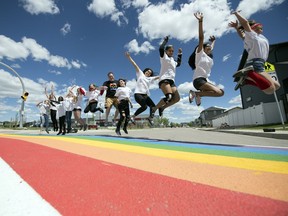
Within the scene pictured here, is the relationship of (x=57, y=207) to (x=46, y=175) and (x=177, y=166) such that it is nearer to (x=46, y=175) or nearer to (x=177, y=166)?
(x=46, y=175)

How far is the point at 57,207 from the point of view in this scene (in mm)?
1111

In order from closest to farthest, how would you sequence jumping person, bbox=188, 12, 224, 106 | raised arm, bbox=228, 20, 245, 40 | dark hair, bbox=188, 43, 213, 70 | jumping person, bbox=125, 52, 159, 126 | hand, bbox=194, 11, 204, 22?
raised arm, bbox=228, 20, 245, 40, hand, bbox=194, 11, 204, 22, jumping person, bbox=188, 12, 224, 106, dark hair, bbox=188, 43, 213, 70, jumping person, bbox=125, 52, 159, 126

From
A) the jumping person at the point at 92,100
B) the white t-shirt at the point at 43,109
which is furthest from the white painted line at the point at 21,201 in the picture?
the white t-shirt at the point at 43,109

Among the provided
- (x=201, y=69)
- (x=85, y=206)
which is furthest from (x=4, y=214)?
(x=201, y=69)

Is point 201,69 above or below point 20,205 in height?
above

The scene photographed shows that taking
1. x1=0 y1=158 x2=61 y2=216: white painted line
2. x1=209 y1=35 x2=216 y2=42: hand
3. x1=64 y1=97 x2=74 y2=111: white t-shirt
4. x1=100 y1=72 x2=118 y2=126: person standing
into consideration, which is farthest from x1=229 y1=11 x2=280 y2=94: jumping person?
x1=64 y1=97 x2=74 y2=111: white t-shirt

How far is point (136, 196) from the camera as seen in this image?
1.26m

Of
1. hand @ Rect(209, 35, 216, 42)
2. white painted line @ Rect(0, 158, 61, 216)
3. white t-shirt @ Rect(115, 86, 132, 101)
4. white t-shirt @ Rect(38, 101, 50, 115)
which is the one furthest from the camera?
white t-shirt @ Rect(38, 101, 50, 115)

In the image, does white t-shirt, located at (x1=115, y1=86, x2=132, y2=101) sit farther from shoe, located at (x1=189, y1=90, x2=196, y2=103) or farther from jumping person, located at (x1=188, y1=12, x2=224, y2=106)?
jumping person, located at (x1=188, y1=12, x2=224, y2=106)

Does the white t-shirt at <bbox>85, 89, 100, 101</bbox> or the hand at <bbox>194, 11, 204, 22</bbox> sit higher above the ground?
the hand at <bbox>194, 11, 204, 22</bbox>

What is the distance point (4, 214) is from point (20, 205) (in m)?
0.11

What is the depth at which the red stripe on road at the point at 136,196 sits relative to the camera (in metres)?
1.06

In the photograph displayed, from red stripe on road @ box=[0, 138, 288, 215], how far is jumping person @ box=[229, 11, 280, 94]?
3.82 metres

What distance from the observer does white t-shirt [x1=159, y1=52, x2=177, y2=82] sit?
592 cm
